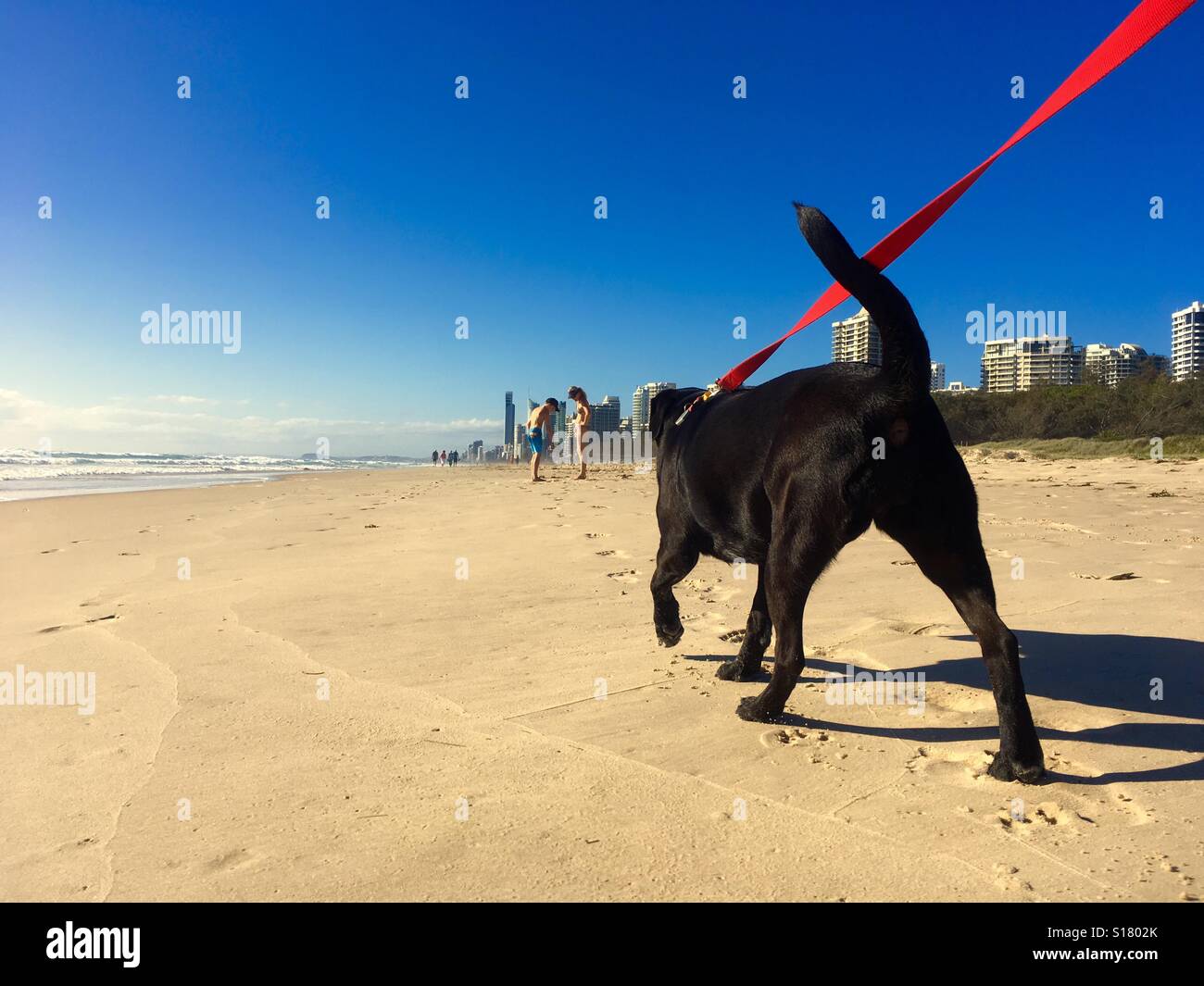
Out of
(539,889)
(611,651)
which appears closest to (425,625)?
(611,651)

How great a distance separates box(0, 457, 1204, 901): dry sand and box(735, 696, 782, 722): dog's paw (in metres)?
0.04

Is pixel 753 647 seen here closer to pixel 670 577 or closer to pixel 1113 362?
pixel 670 577

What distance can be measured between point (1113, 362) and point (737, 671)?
5600cm

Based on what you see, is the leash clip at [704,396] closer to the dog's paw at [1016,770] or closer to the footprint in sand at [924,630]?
the footprint in sand at [924,630]

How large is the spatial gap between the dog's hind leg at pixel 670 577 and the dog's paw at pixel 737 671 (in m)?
0.38

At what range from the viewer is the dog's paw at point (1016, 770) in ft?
7.87

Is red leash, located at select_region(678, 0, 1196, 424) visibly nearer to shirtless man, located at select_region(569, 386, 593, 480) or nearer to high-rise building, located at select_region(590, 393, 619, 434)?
shirtless man, located at select_region(569, 386, 593, 480)

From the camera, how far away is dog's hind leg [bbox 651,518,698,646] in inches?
151

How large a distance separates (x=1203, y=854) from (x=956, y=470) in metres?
1.33

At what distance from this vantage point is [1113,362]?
4709cm

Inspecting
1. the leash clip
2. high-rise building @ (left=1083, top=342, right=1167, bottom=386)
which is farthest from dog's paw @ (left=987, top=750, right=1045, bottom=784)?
high-rise building @ (left=1083, top=342, right=1167, bottom=386)

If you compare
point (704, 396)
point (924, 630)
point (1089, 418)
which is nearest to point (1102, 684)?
point (924, 630)
